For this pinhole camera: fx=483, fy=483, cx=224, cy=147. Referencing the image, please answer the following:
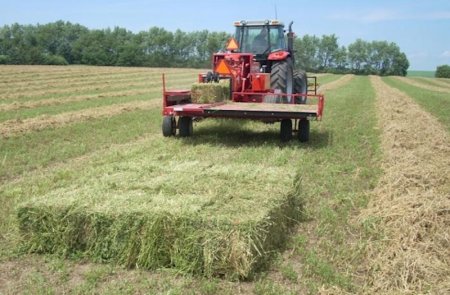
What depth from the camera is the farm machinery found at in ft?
29.5

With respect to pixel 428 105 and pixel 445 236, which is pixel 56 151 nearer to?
pixel 445 236

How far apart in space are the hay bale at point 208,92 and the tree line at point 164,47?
193 ft

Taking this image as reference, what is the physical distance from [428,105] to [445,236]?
16001 mm

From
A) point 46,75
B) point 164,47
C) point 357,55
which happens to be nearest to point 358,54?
point 357,55

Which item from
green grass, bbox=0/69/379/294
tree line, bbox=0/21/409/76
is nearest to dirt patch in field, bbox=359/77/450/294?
green grass, bbox=0/69/379/294

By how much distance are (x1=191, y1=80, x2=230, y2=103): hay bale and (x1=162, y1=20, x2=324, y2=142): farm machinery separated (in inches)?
4.1

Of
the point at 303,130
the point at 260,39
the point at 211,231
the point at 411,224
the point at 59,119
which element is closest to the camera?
the point at 211,231

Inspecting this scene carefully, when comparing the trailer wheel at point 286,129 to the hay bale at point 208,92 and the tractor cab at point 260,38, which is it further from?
the tractor cab at point 260,38

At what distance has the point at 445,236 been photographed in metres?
4.45

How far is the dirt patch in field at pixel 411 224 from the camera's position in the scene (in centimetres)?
372

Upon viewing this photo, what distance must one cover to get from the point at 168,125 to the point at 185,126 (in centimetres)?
35

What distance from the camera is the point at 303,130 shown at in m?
9.47

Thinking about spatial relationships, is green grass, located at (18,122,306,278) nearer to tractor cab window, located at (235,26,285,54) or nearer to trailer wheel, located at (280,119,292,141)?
trailer wheel, located at (280,119,292,141)

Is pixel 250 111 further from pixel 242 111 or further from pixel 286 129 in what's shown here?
pixel 286 129
